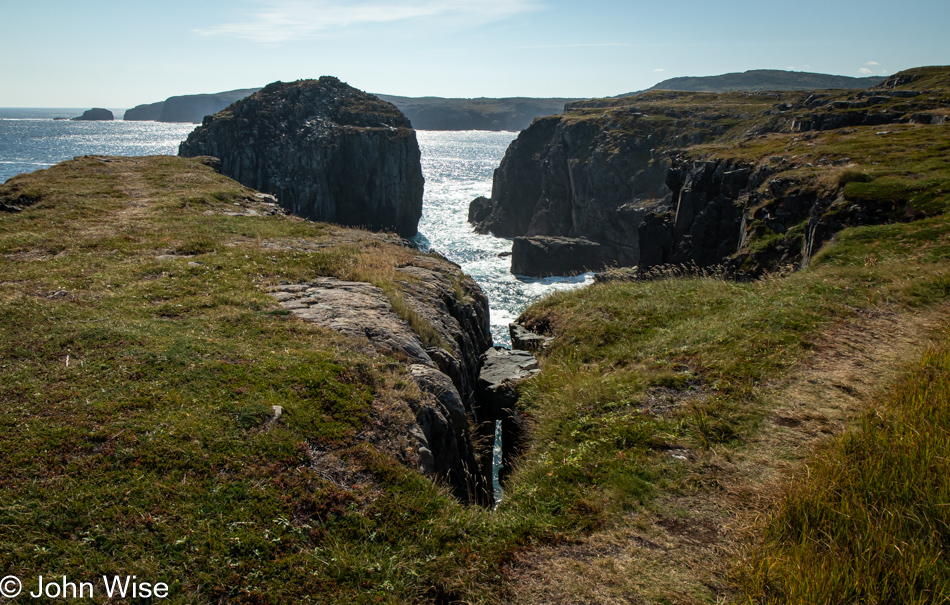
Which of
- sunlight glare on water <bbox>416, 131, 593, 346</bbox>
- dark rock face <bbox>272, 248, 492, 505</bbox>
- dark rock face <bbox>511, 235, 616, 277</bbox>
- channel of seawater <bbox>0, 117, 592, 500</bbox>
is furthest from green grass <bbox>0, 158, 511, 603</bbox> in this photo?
dark rock face <bbox>511, 235, 616, 277</bbox>

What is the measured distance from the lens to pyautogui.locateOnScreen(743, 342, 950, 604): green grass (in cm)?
390

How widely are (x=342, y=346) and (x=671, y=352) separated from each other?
21.3ft

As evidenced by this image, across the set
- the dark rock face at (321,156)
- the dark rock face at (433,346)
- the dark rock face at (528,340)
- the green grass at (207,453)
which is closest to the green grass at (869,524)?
the green grass at (207,453)

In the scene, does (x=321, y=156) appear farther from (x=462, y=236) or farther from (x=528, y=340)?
(x=528, y=340)

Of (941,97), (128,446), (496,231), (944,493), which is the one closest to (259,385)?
(128,446)

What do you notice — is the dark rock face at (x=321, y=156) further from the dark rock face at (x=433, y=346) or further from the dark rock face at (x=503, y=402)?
the dark rock face at (x=503, y=402)

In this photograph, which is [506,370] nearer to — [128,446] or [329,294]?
[329,294]

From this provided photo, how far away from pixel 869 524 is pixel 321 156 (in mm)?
104112

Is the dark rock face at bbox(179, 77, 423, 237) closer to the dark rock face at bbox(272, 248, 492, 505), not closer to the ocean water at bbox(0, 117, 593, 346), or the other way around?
the ocean water at bbox(0, 117, 593, 346)

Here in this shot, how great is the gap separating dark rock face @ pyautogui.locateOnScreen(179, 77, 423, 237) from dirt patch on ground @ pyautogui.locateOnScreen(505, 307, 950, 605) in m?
89.4

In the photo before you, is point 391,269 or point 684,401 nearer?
point 684,401

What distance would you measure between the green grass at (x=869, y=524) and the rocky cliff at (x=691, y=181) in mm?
20937

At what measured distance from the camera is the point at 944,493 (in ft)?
14.5

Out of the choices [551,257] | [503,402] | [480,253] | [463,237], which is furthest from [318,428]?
[463,237]
